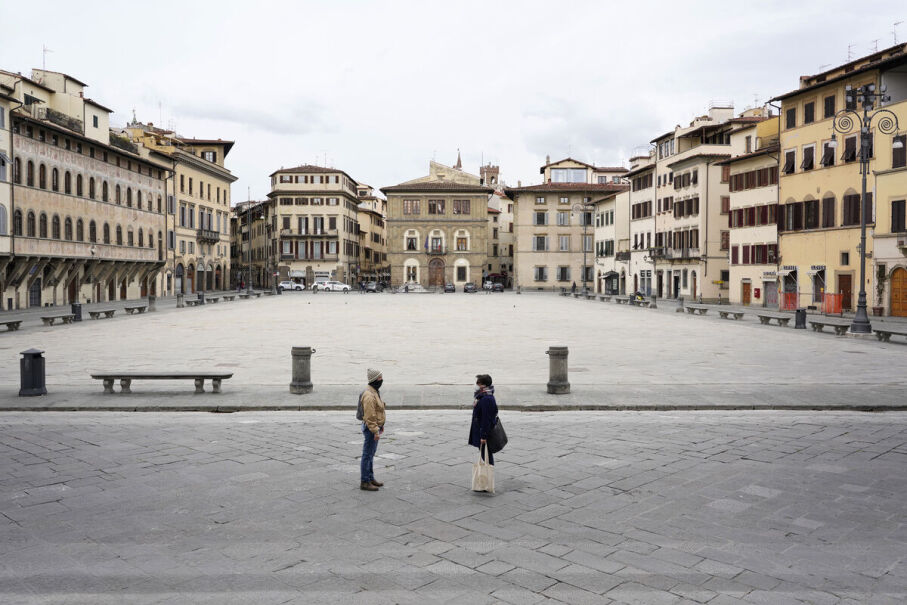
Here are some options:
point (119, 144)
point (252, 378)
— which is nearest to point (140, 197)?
point (119, 144)

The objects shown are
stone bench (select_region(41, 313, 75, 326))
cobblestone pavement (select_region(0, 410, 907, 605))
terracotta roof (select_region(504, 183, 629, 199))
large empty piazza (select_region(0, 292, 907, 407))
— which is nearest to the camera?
cobblestone pavement (select_region(0, 410, 907, 605))

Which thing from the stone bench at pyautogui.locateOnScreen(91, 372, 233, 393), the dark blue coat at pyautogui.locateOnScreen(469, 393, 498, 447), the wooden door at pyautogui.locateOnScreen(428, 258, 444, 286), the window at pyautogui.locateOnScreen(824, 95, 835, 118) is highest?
the window at pyautogui.locateOnScreen(824, 95, 835, 118)

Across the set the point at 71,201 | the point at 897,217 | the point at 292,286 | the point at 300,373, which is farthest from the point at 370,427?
the point at 292,286

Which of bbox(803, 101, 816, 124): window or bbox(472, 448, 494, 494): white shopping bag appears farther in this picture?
bbox(803, 101, 816, 124): window

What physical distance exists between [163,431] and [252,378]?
17.1 feet

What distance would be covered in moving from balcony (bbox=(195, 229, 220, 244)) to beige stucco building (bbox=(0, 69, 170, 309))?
1318 cm

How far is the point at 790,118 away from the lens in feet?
149

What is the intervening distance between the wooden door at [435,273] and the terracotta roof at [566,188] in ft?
45.7

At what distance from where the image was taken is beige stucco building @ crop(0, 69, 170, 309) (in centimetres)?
4219

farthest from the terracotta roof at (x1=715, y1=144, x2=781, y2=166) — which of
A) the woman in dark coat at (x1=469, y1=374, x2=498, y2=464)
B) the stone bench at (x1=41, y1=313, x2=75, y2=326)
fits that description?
the woman in dark coat at (x1=469, y1=374, x2=498, y2=464)

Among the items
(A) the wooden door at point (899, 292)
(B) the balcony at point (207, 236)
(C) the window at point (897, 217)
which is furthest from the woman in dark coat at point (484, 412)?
(B) the balcony at point (207, 236)

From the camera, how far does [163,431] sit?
11242mm

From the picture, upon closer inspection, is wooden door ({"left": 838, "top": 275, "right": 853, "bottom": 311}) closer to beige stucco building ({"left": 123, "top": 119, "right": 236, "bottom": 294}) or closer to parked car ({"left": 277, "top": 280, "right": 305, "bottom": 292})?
beige stucco building ({"left": 123, "top": 119, "right": 236, "bottom": 294})

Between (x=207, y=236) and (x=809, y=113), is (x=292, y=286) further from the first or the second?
(x=809, y=113)
